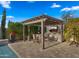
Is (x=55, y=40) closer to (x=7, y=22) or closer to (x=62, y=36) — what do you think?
(x=62, y=36)

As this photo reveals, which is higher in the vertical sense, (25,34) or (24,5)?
(24,5)

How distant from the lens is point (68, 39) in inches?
838

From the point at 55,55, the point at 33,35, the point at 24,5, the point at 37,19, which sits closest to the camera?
the point at 55,55

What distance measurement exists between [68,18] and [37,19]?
433 cm

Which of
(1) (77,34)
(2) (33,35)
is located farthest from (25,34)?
(1) (77,34)

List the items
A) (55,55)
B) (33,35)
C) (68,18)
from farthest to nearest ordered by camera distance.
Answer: (33,35)
(68,18)
(55,55)

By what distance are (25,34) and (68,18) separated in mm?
6743

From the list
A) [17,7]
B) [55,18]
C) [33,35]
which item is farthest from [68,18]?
[17,7]

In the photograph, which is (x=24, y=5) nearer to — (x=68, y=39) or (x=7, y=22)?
(x=7, y=22)

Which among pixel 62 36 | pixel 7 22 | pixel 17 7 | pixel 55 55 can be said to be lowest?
pixel 55 55

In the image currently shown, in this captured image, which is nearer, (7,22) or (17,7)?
(17,7)

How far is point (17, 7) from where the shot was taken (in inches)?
732

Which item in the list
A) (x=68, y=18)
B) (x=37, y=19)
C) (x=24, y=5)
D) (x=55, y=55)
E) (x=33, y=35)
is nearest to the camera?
(x=55, y=55)

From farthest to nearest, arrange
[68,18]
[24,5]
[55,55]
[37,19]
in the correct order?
[68,18]
[37,19]
[24,5]
[55,55]
